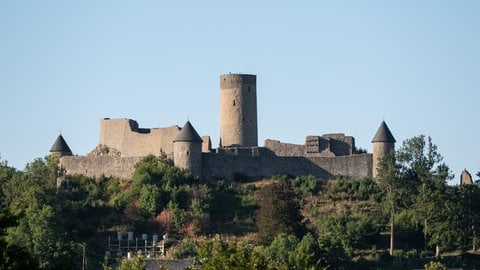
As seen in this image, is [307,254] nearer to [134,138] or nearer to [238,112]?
[238,112]

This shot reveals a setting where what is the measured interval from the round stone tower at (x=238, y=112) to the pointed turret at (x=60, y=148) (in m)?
7.50

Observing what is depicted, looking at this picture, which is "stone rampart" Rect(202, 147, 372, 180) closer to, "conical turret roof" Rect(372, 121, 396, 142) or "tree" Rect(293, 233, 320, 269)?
"conical turret roof" Rect(372, 121, 396, 142)

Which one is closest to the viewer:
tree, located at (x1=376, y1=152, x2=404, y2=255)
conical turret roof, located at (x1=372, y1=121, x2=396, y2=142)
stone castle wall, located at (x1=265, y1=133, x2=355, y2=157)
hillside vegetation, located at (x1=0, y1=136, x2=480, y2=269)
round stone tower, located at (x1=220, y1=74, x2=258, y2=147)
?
hillside vegetation, located at (x1=0, y1=136, x2=480, y2=269)

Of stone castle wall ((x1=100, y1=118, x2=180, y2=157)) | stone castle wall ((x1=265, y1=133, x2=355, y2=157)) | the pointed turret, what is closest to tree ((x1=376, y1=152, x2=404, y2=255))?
stone castle wall ((x1=265, y1=133, x2=355, y2=157))

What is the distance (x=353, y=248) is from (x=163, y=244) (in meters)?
8.11

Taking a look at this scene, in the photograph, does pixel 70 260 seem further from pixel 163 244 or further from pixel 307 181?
pixel 307 181

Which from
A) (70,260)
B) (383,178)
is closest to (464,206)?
(383,178)

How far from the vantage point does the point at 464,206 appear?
72.4 m

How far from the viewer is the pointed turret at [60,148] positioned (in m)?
81.4

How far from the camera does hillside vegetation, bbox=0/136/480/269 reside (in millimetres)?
69750

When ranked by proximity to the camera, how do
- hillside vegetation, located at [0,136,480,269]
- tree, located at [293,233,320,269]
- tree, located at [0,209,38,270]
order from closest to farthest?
tree, located at [0,209,38,270], tree, located at [293,233,320,269], hillside vegetation, located at [0,136,480,269]

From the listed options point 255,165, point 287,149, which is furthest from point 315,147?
point 255,165

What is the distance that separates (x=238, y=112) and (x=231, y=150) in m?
2.80

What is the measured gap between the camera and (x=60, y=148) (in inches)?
3211
